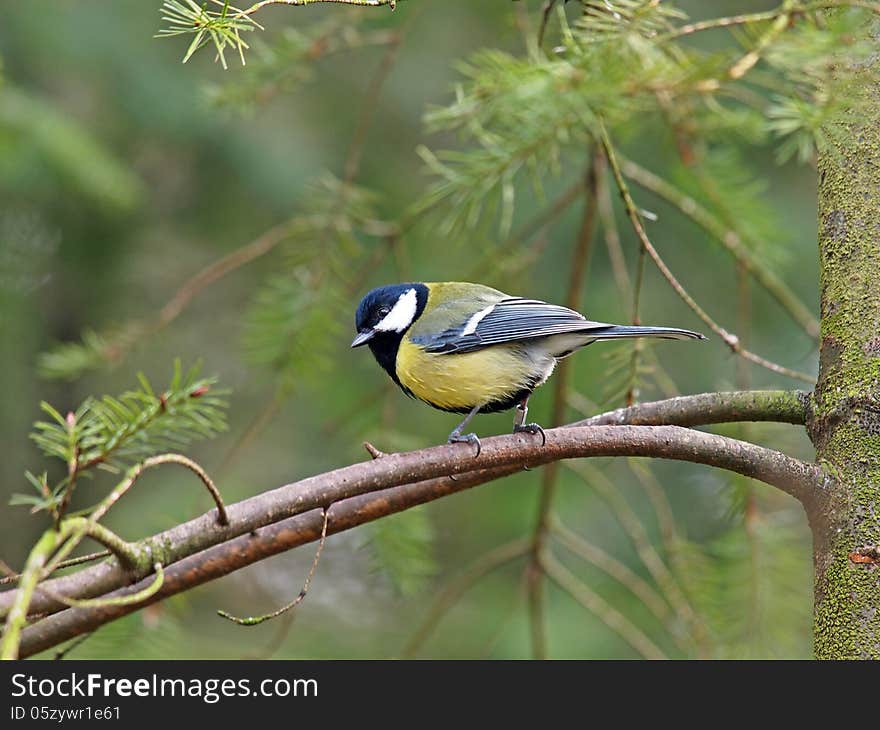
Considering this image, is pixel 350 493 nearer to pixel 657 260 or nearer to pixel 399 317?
pixel 657 260

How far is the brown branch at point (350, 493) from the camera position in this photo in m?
1.38

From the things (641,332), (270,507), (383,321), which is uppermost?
(383,321)

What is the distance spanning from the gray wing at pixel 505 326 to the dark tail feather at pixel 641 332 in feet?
0.15

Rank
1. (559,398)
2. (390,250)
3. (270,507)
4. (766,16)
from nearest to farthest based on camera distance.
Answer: (270,507) < (766,16) < (559,398) < (390,250)

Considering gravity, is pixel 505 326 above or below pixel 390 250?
below

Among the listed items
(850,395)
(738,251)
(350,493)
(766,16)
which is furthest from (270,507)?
(738,251)

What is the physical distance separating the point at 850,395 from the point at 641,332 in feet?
1.50

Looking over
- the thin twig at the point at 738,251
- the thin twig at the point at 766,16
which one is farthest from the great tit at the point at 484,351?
the thin twig at the point at 766,16

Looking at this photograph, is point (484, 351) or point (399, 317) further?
point (399, 317)

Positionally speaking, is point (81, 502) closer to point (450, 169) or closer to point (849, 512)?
point (450, 169)

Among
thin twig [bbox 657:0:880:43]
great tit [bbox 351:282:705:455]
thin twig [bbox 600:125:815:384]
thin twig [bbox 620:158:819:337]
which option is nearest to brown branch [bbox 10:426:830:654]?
thin twig [bbox 600:125:815:384]

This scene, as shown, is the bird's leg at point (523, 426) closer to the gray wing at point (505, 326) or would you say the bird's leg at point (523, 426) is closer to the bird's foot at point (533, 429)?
the bird's foot at point (533, 429)

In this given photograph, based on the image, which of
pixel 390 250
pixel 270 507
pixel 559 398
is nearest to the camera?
pixel 270 507

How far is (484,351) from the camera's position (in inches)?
82.6
